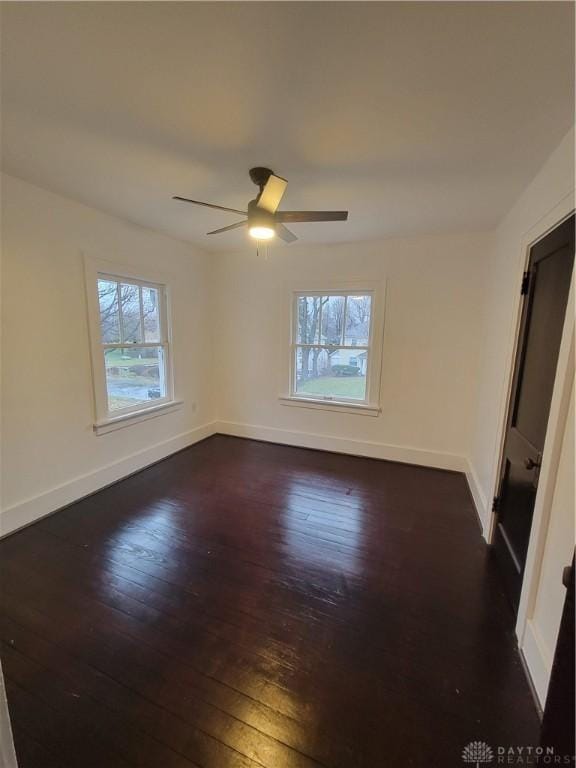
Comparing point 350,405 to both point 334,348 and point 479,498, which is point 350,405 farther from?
point 479,498

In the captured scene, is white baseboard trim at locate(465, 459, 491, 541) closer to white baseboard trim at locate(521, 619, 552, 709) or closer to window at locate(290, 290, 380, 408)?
white baseboard trim at locate(521, 619, 552, 709)

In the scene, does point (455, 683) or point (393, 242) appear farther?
point (393, 242)

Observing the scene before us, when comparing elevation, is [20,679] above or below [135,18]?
below

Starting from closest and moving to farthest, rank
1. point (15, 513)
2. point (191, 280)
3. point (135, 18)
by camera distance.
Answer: point (135, 18)
point (15, 513)
point (191, 280)

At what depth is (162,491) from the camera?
3020 mm

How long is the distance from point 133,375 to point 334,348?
2295mm

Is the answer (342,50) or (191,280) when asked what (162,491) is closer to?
(191,280)

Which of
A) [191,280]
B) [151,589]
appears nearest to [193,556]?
[151,589]

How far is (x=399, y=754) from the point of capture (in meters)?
1.17

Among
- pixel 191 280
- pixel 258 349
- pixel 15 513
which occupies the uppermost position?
pixel 191 280

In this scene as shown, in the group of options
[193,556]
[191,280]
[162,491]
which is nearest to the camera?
[193,556]

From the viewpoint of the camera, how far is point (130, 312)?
10.8 ft

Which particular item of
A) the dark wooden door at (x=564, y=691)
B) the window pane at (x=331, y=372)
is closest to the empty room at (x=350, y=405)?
the dark wooden door at (x=564, y=691)

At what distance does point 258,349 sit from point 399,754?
366 cm
